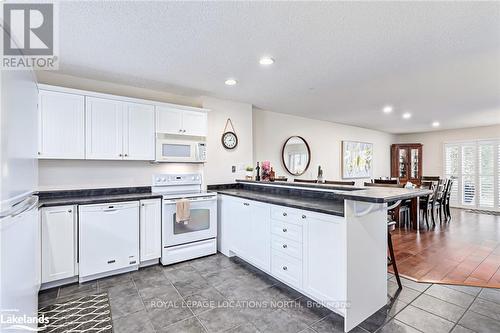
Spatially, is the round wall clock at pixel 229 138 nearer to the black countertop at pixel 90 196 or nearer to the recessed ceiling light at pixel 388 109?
the black countertop at pixel 90 196

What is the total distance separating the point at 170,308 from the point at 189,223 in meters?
1.22

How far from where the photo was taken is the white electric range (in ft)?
10.3

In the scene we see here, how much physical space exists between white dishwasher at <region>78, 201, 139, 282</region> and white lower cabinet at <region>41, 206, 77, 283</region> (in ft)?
0.25

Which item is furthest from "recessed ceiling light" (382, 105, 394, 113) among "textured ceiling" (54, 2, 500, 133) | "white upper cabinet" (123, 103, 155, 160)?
"white upper cabinet" (123, 103, 155, 160)

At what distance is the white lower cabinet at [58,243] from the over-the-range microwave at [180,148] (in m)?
1.25

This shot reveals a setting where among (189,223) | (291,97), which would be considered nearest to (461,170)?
(291,97)

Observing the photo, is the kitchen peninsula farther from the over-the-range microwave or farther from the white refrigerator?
the white refrigerator

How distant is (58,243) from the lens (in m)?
2.55

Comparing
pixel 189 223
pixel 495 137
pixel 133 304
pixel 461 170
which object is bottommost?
pixel 133 304

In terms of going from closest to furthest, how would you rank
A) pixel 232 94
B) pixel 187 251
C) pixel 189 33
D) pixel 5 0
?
pixel 5 0, pixel 189 33, pixel 187 251, pixel 232 94

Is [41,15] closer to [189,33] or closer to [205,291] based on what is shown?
[189,33]

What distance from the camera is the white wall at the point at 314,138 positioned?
4.92 m

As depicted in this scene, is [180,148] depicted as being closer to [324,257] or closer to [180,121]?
[180,121]

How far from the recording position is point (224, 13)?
5.78ft
